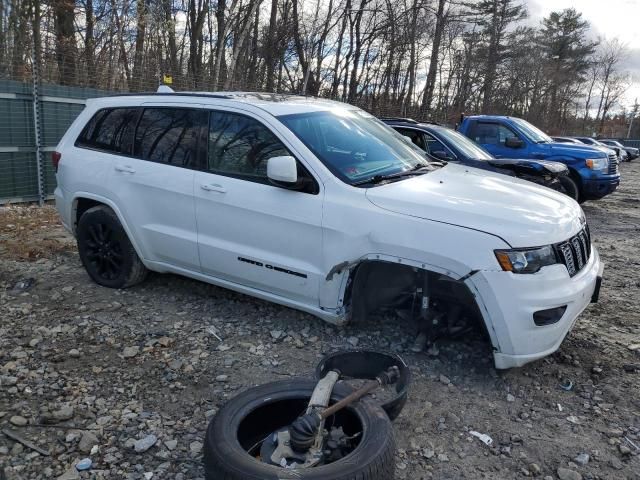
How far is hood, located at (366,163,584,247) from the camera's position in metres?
3.04

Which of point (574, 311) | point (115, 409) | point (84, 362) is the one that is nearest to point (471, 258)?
point (574, 311)

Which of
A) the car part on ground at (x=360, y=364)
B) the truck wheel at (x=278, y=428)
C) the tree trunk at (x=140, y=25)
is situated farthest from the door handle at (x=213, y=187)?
the tree trunk at (x=140, y=25)

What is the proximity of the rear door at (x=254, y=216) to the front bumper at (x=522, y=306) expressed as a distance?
1.10 m

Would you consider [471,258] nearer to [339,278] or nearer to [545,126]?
[339,278]

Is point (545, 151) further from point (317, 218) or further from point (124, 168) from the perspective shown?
point (124, 168)

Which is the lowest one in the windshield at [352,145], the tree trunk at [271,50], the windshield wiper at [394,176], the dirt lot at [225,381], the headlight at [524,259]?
the dirt lot at [225,381]

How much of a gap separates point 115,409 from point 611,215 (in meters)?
10.1

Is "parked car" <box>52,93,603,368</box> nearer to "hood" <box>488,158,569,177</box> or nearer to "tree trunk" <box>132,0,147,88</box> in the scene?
"hood" <box>488,158,569,177</box>

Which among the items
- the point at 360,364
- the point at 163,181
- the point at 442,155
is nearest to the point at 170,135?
the point at 163,181

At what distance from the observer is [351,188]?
3457mm

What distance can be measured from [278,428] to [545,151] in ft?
29.9

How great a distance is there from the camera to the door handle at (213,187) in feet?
12.8

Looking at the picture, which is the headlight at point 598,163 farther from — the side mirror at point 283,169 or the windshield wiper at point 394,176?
the side mirror at point 283,169

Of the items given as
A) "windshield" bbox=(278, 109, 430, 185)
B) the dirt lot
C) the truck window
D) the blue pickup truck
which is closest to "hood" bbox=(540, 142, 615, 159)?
the blue pickup truck
